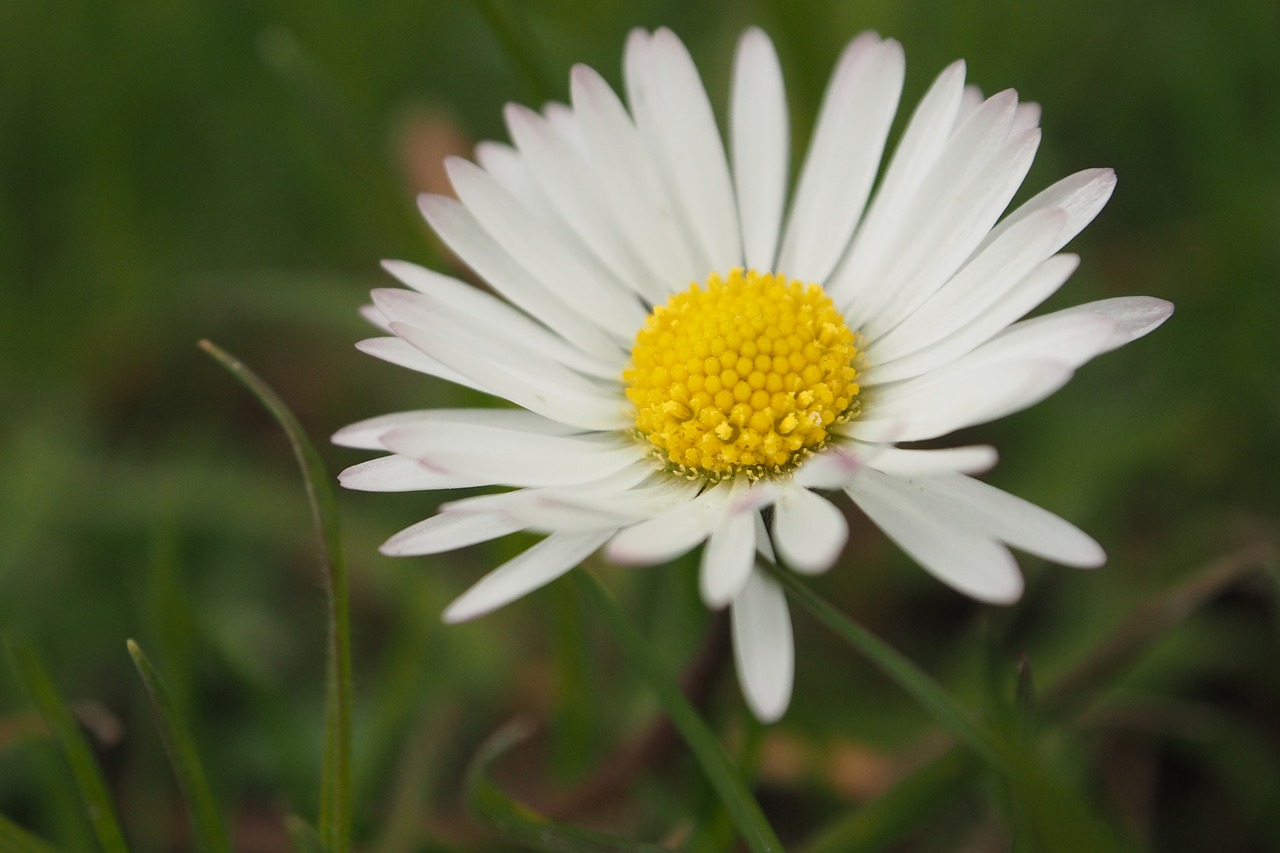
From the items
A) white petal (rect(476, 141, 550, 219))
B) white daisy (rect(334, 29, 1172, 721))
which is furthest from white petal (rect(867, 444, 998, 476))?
white petal (rect(476, 141, 550, 219))

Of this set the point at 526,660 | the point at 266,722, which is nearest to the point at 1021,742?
the point at 266,722

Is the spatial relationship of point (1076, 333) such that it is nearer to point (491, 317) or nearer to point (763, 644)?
point (763, 644)

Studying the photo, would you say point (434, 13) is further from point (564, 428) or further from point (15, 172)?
point (564, 428)

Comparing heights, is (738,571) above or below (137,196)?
below

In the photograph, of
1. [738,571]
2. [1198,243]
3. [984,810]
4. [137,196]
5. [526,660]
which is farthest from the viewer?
[137,196]

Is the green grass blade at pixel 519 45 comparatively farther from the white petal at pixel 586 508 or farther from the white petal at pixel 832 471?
the white petal at pixel 832 471

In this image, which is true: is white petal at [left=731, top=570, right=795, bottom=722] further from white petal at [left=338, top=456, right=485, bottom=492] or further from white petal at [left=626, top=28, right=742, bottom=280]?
white petal at [left=626, top=28, right=742, bottom=280]

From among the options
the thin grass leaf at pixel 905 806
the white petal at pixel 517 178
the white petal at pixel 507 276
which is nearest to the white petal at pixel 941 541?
the thin grass leaf at pixel 905 806
